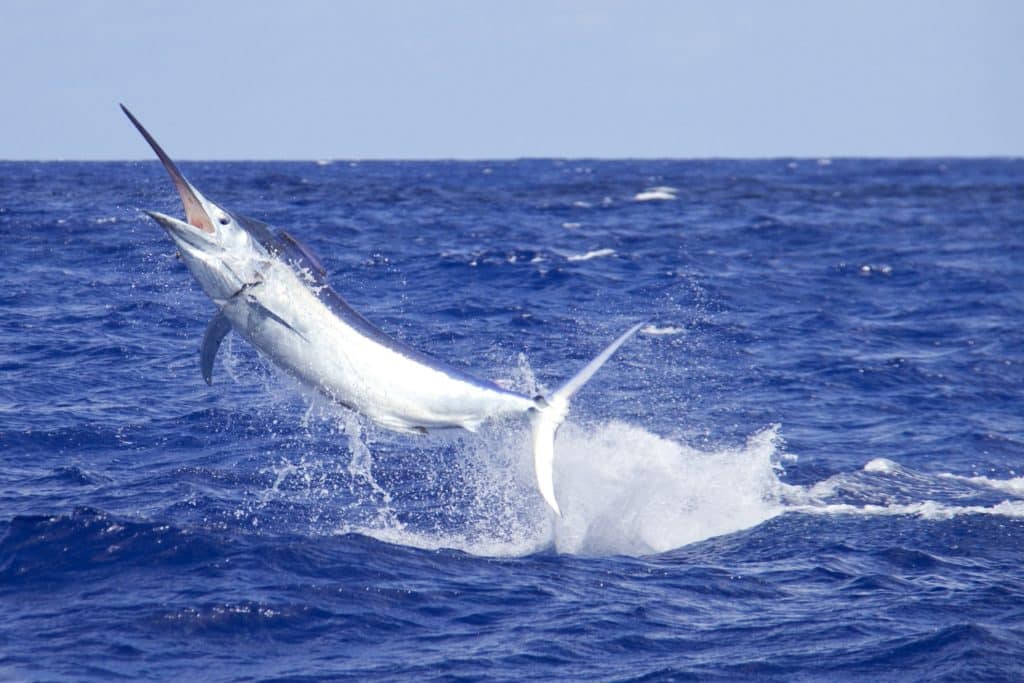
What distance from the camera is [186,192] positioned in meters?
9.06

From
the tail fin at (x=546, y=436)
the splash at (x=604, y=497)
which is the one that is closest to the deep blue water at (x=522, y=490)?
the splash at (x=604, y=497)

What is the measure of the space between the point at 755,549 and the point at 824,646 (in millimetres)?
2746

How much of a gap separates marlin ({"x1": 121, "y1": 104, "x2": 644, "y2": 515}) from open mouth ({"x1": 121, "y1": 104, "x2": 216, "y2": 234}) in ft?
0.03

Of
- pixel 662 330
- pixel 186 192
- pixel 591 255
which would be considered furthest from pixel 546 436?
pixel 591 255

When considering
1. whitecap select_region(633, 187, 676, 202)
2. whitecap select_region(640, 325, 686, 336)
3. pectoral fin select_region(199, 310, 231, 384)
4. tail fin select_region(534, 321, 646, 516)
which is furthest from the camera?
whitecap select_region(633, 187, 676, 202)

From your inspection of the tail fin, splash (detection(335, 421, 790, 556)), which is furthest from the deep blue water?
the tail fin

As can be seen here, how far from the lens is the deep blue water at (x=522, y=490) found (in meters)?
9.91

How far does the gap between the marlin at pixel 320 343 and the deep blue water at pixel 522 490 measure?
58 centimetres

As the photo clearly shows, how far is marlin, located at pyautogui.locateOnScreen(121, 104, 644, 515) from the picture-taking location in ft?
31.1

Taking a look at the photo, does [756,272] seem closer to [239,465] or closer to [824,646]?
[239,465]

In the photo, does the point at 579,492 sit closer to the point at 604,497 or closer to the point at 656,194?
the point at 604,497

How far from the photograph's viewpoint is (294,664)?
30.6 feet

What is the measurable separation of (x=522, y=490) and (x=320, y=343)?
4.59 meters

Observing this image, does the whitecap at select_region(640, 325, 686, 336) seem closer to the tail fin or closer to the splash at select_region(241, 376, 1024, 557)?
the splash at select_region(241, 376, 1024, 557)
